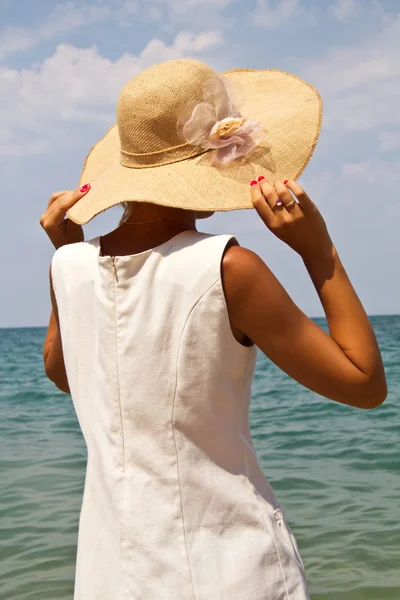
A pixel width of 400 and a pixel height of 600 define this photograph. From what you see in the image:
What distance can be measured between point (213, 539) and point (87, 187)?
667mm

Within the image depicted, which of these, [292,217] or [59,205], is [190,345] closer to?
[292,217]

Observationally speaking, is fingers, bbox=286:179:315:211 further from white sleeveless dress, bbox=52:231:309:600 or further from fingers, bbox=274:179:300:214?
white sleeveless dress, bbox=52:231:309:600

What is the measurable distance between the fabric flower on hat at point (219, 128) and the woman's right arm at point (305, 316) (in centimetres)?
11

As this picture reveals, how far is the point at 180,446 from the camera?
131 cm

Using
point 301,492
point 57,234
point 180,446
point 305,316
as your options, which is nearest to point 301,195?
point 305,316

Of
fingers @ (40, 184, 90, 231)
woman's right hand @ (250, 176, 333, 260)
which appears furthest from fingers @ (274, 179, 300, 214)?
fingers @ (40, 184, 90, 231)

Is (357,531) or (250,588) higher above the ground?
(250,588)

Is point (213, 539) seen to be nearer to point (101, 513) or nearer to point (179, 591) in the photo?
point (179, 591)

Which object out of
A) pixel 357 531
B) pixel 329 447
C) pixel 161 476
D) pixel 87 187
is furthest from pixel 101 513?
pixel 329 447

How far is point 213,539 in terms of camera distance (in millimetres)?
1305

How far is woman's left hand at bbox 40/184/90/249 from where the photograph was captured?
1562mm

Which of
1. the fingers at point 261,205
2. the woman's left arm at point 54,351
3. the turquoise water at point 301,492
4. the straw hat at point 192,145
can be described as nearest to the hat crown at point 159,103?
the straw hat at point 192,145

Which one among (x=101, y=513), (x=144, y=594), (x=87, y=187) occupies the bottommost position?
(x=144, y=594)

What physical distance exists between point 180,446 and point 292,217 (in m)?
0.40
